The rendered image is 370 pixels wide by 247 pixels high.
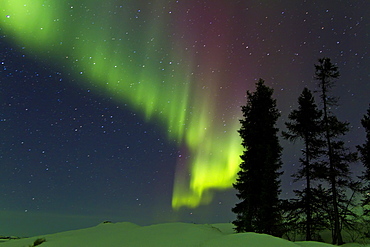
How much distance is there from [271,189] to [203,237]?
33.8ft

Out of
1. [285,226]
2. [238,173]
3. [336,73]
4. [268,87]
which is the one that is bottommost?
[285,226]

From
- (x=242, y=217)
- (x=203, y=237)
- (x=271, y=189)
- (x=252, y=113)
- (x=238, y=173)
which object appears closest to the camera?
(x=203, y=237)

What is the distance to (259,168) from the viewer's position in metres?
→ 18.4

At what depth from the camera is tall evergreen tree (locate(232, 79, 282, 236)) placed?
15.7m

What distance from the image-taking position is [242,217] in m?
17.8

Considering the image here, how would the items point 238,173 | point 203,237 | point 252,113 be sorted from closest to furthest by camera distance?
point 203,237
point 238,173
point 252,113

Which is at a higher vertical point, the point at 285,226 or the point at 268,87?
the point at 268,87

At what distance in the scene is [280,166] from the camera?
1802 cm

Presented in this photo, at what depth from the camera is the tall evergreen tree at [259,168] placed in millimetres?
15664

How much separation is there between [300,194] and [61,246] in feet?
56.7

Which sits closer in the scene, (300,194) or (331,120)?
(300,194)

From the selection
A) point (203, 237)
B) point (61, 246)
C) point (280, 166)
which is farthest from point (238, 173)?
point (61, 246)

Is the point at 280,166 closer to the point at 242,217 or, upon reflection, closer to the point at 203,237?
the point at 242,217

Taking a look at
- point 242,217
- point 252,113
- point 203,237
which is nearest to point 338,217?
point 242,217
